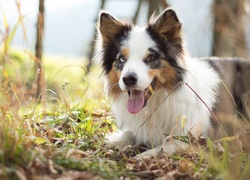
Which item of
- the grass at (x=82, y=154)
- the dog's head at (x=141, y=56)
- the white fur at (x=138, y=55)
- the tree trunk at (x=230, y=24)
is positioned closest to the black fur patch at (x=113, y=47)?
the dog's head at (x=141, y=56)

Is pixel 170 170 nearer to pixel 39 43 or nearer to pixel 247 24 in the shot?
pixel 39 43

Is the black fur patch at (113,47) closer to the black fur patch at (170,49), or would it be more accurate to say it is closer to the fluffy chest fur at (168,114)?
the black fur patch at (170,49)

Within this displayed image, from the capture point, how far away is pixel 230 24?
9266 mm

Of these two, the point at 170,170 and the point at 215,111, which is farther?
the point at 215,111

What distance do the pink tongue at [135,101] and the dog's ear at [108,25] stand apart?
2.81 ft

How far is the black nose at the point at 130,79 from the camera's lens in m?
3.71

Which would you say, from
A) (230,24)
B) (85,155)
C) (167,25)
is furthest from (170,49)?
(230,24)

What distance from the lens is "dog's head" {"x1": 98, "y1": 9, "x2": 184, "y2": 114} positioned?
12.7 feet

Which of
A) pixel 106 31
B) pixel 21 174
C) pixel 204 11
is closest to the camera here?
pixel 21 174

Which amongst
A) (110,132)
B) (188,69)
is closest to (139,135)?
(110,132)

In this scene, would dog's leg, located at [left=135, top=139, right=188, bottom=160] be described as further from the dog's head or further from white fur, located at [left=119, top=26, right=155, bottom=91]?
white fur, located at [left=119, top=26, right=155, bottom=91]

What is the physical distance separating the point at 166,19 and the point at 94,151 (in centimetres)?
161

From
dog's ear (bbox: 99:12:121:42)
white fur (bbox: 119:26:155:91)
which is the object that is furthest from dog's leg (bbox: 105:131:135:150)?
dog's ear (bbox: 99:12:121:42)

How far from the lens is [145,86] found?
3807 millimetres
